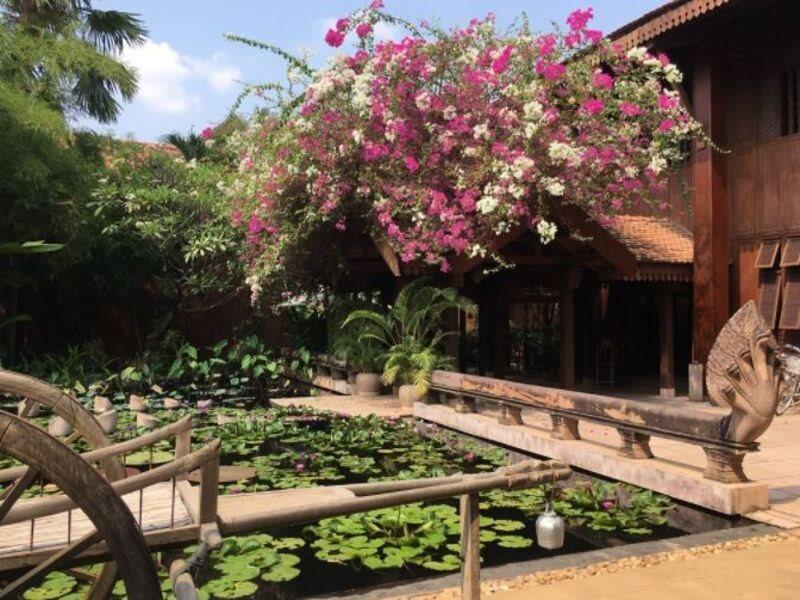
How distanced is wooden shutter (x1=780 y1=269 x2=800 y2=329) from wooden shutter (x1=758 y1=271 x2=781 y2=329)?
137 millimetres

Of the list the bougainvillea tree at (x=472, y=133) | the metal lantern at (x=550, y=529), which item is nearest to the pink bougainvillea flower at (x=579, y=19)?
the bougainvillea tree at (x=472, y=133)

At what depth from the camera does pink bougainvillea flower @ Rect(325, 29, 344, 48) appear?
34.7 feet

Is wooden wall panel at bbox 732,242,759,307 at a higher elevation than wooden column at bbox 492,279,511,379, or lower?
higher

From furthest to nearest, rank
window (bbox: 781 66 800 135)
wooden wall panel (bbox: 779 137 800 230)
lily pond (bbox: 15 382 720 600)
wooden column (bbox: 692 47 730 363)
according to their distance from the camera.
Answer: wooden column (bbox: 692 47 730 363)
window (bbox: 781 66 800 135)
wooden wall panel (bbox: 779 137 800 230)
lily pond (bbox: 15 382 720 600)

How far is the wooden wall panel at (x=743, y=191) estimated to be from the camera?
1162 cm

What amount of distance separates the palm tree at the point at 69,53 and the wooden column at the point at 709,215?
41.3 feet

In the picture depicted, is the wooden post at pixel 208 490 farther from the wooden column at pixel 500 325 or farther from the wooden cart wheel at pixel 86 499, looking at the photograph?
the wooden column at pixel 500 325

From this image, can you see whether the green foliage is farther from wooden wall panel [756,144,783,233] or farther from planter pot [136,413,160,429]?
wooden wall panel [756,144,783,233]

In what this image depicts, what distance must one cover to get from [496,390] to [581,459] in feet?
6.10

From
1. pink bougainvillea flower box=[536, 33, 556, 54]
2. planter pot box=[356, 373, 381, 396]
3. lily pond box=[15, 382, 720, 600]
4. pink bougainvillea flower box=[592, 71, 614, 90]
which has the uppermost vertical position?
pink bougainvillea flower box=[536, 33, 556, 54]

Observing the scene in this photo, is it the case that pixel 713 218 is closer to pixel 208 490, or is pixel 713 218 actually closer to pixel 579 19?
pixel 579 19

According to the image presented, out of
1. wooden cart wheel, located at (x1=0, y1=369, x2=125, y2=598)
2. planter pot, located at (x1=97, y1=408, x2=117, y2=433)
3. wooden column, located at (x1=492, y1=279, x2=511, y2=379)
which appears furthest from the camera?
wooden column, located at (x1=492, y1=279, x2=511, y2=379)

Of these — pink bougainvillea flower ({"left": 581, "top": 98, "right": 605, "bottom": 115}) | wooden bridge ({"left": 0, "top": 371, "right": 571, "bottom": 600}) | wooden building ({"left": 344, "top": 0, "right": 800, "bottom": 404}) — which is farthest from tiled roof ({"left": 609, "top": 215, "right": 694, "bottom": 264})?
wooden bridge ({"left": 0, "top": 371, "right": 571, "bottom": 600})

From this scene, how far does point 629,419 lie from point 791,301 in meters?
6.09
